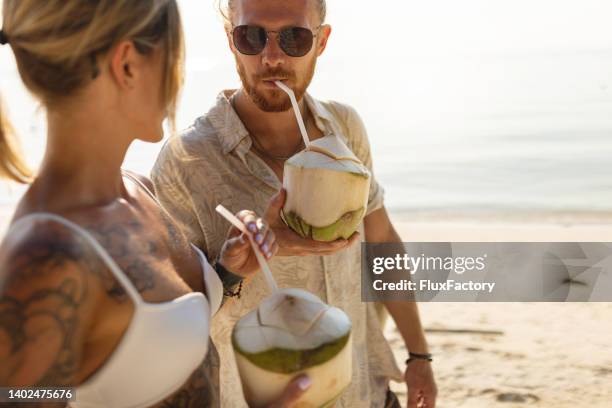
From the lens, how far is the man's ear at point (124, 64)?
142 cm

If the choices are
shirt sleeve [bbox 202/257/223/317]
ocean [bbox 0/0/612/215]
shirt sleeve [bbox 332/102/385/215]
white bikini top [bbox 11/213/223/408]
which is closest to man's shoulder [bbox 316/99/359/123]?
shirt sleeve [bbox 332/102/385/215]

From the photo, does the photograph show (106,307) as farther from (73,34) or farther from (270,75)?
(270,75)

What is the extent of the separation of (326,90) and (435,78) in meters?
3.37

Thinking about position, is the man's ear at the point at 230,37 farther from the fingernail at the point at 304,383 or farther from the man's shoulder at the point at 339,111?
Answer: the fingernail at the point at 304,383

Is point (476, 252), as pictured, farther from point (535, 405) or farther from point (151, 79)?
point (151, 79)

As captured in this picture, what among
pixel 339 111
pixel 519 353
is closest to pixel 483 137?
pixel 519 353

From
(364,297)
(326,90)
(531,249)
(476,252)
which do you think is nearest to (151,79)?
(364,297)

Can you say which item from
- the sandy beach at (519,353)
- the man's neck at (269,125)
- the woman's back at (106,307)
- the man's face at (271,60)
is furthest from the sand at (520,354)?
the woman's back at (106,307)

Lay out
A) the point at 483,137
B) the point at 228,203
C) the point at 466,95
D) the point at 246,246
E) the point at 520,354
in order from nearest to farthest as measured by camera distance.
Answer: the point at 246,246 → the point at 228,203 → the point at 520,354 → the point at 483,137 → the point at 466,95

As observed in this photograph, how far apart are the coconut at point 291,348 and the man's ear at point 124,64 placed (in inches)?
17.9

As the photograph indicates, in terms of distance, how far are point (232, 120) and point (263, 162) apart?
15cm

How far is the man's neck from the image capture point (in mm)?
2377

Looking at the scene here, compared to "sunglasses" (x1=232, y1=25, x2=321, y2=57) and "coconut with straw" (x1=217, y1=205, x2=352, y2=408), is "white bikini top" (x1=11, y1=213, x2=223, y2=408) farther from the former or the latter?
"sunglasses" (x1=232, y1=25, x2=321, y2=57)

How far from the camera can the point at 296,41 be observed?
234 centimetres
